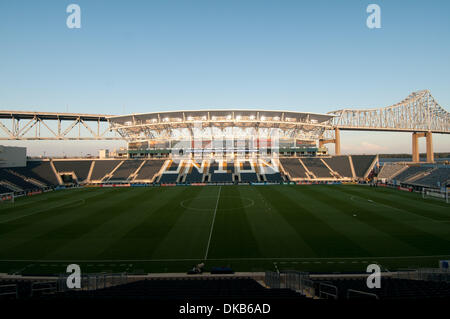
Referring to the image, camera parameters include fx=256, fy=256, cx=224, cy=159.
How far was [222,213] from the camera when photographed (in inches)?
1177

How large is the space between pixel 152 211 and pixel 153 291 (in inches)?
892

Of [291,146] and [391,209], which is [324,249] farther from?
[291,146]

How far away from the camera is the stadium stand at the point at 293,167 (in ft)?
211

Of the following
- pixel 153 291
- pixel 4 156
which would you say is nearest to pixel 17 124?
pixel 4 156

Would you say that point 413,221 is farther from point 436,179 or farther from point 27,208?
point 27,208

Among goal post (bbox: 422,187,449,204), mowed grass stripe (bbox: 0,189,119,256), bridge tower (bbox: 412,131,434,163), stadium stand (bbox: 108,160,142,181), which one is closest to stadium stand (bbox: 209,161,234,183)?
stadium stand (bbox: 108,160,142,181)

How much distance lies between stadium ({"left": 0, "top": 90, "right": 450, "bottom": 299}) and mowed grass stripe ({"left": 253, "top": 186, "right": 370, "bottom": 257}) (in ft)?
0.48

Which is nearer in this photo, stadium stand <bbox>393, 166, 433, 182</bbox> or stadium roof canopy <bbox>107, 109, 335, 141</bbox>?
stadium stand <bbox>393, 166, 433, 182</bbox>

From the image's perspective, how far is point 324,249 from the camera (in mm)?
18562

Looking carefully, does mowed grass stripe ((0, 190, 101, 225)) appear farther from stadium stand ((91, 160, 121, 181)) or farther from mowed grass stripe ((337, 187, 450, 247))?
mowed grass stripe ((337, 187, 450, 247))

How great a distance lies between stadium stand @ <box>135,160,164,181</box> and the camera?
207 ft

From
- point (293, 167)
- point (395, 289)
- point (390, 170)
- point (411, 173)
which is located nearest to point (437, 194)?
point (411, 173)

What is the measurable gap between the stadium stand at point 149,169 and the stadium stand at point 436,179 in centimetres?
5727

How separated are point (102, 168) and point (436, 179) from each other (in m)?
74.2
